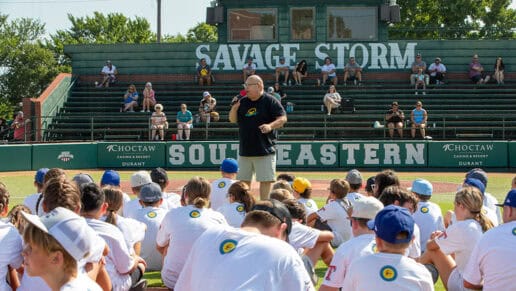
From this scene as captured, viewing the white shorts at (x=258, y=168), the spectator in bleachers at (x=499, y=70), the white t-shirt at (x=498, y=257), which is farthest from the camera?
the spectator in bleachers at (x=499, y=70)

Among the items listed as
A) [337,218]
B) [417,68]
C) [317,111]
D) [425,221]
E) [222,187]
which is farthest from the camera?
[417,68]

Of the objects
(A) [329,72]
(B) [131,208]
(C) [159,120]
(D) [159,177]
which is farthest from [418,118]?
(B) [131,208]

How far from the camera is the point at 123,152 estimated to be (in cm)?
2755

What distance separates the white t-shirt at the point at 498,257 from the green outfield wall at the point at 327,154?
69.5 ft

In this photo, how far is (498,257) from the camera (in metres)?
6.17

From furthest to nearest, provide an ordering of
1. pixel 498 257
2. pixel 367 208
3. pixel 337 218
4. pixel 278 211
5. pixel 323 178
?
pixel 323 178, pixel 337 218, pixel 498 257, pixel 367 208, pixel 278 211

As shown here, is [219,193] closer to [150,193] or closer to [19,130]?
[150,193]

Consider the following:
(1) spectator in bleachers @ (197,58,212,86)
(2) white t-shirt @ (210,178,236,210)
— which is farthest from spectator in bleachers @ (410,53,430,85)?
(2) white t-shirt @ (210,178,236,210)

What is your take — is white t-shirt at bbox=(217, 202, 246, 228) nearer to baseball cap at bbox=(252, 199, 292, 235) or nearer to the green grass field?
baseball cap at bbox=(252, 199, 292, 235)

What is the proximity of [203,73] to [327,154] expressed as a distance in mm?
8588

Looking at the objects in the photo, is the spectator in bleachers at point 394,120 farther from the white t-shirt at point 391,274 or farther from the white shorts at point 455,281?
the white t-shirt at point 391,274

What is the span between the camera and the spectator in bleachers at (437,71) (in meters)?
33.4

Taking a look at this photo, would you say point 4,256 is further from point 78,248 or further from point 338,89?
point 338,89

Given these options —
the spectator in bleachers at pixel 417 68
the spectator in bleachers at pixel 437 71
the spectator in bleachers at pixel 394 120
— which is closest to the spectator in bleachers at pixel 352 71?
the spectator in bleachers at pixel 417 68
